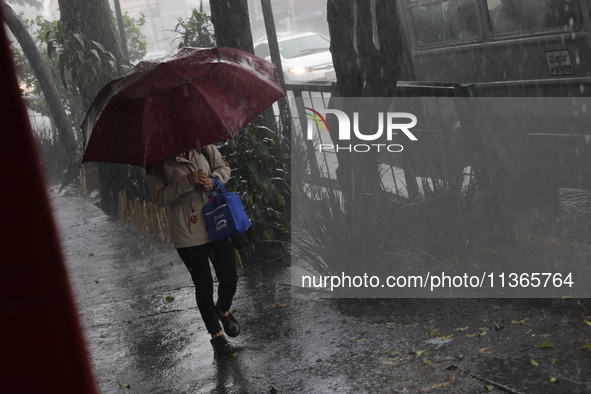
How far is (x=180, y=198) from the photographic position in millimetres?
4785

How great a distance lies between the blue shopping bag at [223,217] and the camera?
4711 mm

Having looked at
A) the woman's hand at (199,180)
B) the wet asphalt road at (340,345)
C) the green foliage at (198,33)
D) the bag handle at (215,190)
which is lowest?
the wet asphalt road at (340,345)

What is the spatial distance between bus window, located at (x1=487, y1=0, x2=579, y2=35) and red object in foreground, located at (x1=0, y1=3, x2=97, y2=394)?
297 inches

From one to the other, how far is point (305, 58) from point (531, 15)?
1442 cm

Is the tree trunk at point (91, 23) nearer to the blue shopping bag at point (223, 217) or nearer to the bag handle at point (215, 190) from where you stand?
the bag handle at point (215, 190)

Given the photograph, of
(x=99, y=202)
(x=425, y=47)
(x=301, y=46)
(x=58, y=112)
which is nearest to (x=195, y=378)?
(x=425, y=47)

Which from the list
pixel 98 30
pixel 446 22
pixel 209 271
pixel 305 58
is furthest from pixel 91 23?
pixel 305 58

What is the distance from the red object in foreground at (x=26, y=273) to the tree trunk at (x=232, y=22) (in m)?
7.12

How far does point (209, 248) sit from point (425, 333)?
1455mm

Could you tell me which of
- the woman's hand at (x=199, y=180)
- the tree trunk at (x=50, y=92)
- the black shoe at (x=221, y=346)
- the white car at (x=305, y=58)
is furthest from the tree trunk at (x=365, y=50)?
the white car at (x=305, y=58)

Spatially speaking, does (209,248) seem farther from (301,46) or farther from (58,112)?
(301,46)

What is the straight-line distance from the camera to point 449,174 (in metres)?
5.89

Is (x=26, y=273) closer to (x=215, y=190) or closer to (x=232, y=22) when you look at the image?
(x=215, y=190)

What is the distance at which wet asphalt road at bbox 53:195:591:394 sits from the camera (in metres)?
3.88
